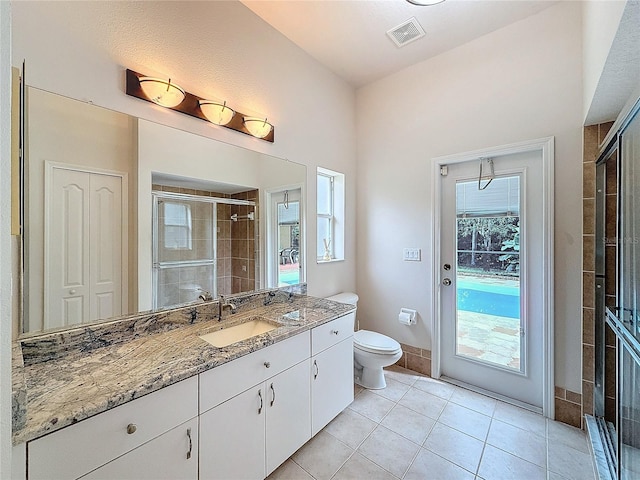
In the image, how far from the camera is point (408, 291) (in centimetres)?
272

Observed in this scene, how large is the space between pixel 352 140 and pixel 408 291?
5.65ft

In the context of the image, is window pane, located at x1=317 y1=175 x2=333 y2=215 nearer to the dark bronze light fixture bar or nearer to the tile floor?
the dark bronze light fixture bar

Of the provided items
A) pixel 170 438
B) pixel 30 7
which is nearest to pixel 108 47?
pixel 30 7

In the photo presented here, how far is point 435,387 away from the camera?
2416mm

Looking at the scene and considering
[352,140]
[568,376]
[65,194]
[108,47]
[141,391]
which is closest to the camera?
[141,391]

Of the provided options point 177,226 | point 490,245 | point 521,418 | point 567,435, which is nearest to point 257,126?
point 177,226

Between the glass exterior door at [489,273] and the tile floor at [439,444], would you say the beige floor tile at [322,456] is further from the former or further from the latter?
the glass exterior door at [489,273]

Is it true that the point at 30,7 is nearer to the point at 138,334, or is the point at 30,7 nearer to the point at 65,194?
the point at 65,194

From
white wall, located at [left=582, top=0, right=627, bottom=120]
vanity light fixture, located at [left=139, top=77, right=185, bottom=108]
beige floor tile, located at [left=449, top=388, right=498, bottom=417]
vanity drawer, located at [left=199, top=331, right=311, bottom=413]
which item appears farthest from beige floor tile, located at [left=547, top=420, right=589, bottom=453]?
vanity light fixture, located at [left=139, top=77, right=185, bottom=108]

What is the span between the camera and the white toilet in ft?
7.45

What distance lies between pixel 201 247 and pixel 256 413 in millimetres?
1048

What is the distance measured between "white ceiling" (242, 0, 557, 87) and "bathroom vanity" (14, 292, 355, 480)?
2.19 m

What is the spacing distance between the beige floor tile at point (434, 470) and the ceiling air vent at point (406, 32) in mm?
3000

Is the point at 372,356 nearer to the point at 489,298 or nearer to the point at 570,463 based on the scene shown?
the point at 489,298
